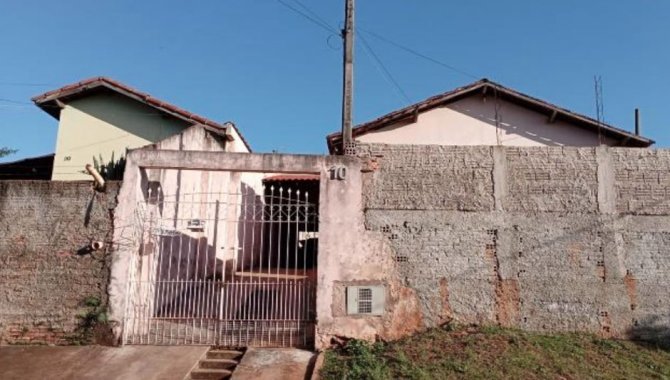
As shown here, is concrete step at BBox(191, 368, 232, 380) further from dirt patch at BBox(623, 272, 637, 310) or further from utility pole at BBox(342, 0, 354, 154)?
dirt patch at BBox(623, 272, 637, 310)

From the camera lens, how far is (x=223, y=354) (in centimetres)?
762

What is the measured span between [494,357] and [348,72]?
5.16 metres

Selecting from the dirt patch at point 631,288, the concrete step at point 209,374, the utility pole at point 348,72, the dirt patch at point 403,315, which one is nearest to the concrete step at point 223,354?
the concrete step at point 209,374

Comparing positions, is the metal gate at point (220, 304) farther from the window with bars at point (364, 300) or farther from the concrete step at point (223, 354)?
the window with bars at point (364, 300)

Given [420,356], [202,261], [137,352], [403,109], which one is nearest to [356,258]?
[420,356]

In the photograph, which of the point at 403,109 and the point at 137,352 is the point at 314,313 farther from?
the point at 403,109

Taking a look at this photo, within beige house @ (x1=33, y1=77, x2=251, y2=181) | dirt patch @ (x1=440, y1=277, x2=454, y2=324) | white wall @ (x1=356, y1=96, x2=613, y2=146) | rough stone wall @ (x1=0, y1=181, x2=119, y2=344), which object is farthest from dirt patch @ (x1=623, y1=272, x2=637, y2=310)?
beige house @ (x1=33, y1=77, x2=251, y2=181)

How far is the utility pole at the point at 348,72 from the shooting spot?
8992mm

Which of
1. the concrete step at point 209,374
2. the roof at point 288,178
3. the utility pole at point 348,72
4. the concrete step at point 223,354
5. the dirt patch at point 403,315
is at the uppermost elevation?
the utility pole at point 348,72

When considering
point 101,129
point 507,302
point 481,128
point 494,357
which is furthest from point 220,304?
point 101,129

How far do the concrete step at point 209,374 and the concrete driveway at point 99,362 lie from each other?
114 millimetres

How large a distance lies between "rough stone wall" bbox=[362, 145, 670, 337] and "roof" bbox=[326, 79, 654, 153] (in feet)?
13.2

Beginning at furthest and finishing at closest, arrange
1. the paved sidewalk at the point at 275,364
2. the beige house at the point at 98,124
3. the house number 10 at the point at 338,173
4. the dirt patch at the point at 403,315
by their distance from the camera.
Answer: the beige house at the point at 98,124 < the house number 10 at the point at 338,173 < the dirt patch at the point at 403,315 < the paved sidewalk at the point at 275,364

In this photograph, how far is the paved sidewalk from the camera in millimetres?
6852
